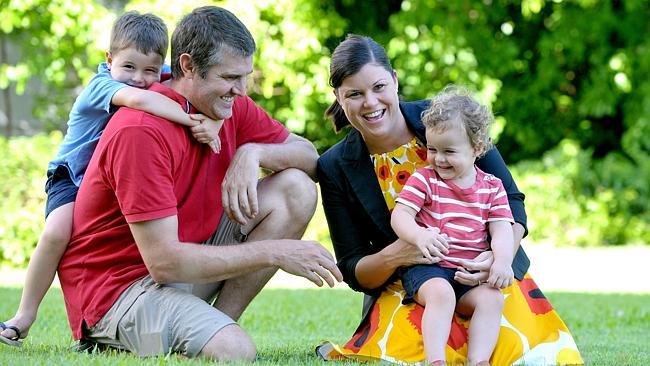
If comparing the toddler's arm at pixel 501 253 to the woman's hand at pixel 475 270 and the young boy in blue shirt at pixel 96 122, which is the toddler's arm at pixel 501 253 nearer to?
the woman's hand at pixel 475 270

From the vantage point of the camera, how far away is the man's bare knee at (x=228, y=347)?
155 inches

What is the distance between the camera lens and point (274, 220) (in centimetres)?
442

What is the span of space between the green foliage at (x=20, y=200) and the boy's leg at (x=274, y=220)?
631 cm

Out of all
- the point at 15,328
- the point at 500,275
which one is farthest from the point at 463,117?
the point at 15,328

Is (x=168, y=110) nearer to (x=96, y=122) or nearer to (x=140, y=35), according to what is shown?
(x=96, y=122)

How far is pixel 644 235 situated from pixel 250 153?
10488mm

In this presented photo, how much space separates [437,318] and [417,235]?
12.8 inches

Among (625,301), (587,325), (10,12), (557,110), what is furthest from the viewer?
(557,110)

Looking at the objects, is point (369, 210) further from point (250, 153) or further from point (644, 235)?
point (644, 235)

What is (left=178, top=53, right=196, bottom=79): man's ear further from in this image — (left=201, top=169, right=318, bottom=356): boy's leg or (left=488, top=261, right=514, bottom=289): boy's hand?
(left=488, top=261, right=514, bottom=289): boy's hand

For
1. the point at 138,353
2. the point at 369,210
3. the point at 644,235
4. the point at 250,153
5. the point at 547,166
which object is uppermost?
the point at 250,153

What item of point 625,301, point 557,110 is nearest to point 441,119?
point 625,301

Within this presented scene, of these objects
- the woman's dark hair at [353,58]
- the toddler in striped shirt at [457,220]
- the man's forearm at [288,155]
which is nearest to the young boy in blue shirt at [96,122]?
the man's forearm at [288,155]

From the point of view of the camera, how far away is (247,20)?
12227 mm
